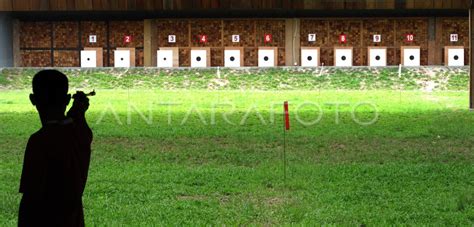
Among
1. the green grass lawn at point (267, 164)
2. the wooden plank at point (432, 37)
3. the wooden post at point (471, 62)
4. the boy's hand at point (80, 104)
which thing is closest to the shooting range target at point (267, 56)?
the wooden plank at point (432, 37)

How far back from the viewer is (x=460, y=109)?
19.6m

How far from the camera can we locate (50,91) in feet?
10.3

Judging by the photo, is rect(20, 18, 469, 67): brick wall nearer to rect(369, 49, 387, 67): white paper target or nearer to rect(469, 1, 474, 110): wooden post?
rect(369, 49, 387, 67): white paper target

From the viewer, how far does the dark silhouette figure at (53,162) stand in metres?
3.01

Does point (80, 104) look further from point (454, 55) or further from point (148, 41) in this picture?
point (454, 55)

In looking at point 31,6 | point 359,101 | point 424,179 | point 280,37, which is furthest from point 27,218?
point 280,37

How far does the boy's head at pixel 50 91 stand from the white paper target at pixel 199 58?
33997mm

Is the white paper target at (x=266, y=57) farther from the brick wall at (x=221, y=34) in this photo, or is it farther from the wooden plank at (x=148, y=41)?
the wooden plank at (x=148, y=41)

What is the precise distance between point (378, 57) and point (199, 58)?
28.2 ft

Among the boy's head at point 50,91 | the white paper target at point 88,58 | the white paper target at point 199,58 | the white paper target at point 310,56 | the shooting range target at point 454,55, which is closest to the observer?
the boy's head at point 50,91

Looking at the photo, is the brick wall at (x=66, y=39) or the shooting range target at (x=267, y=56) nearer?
the shooting range target at (x=267, y=56)

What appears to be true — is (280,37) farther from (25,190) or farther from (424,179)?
(25,190)

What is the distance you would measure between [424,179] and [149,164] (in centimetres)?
373

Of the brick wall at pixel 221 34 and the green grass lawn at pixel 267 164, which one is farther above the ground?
the brick wall at pixel 221 34
